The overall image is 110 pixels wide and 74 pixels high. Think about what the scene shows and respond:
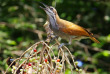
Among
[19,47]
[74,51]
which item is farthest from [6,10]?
[74,51]

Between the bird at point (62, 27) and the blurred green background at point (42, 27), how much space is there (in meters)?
1.04

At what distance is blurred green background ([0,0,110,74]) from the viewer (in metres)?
3.93

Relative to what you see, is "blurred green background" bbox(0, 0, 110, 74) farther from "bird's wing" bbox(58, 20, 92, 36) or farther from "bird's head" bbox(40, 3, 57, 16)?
"bird's head" bbox(40, 3, 57, 16)

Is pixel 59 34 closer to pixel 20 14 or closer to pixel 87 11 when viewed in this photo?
pixel 20 14

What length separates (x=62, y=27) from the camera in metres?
2.48

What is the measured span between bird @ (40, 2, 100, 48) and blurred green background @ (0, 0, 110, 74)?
3.40 feet

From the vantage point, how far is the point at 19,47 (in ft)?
13.1

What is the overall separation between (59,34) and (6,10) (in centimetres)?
198

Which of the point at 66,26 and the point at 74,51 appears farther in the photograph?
the point at 74,51

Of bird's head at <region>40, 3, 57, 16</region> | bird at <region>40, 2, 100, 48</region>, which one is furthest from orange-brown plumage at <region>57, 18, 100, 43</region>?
bird's head at <region>40, 3, 57, 16</region>

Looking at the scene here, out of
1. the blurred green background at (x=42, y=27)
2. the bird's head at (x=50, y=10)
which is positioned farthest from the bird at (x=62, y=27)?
the blurred green background at (x=42, y=27)

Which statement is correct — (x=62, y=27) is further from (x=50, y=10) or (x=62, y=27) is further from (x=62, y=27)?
(x=50, y=10)

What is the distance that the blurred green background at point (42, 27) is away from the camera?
3.93 metres

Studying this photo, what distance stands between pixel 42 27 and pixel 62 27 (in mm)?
1976
